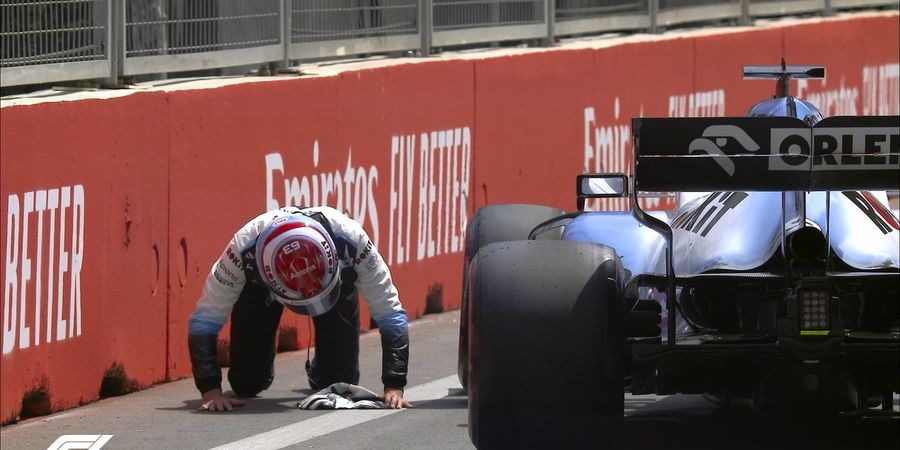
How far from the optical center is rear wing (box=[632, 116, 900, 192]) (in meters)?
6.29

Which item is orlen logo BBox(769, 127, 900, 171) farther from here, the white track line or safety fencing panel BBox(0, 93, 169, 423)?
safety fencing panel BBox(0, 93, 169, 423)

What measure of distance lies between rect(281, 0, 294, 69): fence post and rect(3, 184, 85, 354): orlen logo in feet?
8.92

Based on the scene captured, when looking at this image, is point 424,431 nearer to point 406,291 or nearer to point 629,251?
point 629,251

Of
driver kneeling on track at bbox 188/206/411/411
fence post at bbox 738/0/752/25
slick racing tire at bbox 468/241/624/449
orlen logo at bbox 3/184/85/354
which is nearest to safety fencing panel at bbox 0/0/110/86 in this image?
orlen logo at bbox 3/184/85/354

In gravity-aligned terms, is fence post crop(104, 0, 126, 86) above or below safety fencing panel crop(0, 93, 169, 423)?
above

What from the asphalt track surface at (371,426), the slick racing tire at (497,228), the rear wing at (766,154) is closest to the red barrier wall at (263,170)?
the asphalt track surface at (371,426)

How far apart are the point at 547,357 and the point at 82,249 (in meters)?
3.19

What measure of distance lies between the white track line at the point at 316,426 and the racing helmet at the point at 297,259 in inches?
21.4

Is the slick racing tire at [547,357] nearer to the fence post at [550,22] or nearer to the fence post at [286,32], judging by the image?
the fence post at [286,32]

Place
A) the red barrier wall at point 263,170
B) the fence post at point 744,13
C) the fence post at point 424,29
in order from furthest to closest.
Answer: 1. the fence post at point 744,13
2. the fence post at point 424,29
3. the red barrier wall at point 263,170

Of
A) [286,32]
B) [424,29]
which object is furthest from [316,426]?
[424,29]

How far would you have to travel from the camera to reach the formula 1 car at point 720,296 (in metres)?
6.31

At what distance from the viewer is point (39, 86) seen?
9.38 meters

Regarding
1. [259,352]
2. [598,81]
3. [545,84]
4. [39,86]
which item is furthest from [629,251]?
[598,81]
